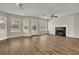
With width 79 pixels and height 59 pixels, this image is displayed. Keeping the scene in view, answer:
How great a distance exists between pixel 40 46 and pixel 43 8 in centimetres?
75

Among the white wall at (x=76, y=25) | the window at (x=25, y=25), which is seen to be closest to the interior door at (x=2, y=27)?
the window at (x=25, y=25)

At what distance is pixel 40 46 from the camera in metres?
1.89

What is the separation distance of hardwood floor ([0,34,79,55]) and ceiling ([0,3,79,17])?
518 mm

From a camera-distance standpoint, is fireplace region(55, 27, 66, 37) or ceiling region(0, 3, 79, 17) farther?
fireplace region(55, 27, 66, 37)

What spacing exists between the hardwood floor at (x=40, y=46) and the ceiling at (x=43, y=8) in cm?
52

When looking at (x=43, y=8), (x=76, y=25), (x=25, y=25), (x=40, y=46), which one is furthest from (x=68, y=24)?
(x=25, y=25)

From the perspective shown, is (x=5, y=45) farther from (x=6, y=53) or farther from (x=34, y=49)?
(x=34, y=49)

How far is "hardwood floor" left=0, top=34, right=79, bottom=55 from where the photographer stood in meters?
1.79

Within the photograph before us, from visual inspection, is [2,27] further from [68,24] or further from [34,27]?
[68,24]

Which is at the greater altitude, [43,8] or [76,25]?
[43,8]

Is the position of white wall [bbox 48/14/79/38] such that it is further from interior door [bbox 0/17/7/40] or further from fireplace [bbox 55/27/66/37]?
interior door [bbox 0/17/7/40]

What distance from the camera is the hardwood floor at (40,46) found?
179cm

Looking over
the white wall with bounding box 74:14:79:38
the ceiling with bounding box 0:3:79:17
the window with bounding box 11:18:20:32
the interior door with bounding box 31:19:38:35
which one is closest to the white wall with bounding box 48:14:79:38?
the white wall with bounding box 74:14:79:38
